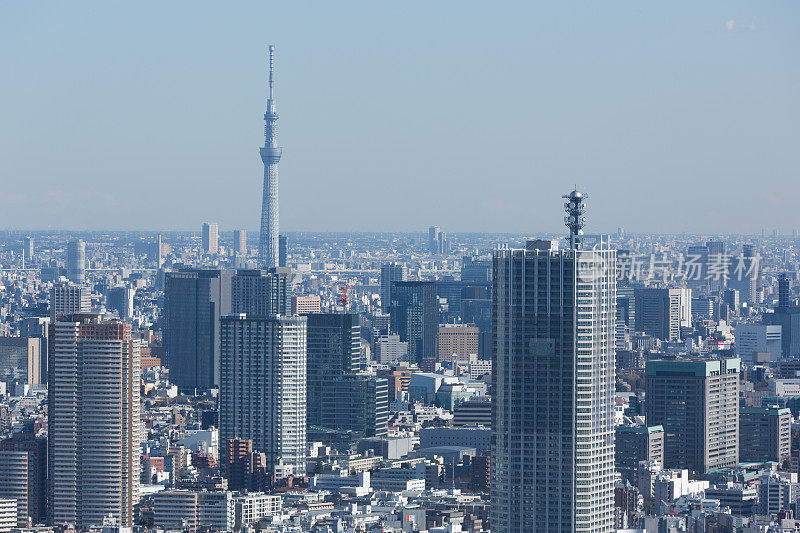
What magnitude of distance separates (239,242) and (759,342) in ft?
149

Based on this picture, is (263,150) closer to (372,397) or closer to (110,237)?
(110,237)

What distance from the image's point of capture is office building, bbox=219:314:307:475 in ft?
159

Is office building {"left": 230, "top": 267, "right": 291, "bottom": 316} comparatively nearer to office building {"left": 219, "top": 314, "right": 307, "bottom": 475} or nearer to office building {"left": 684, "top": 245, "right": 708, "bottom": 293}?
office building {"left": 219, "top": 314, "right": 307, "bottom": 475}

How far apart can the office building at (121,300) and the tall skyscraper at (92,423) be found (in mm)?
40928

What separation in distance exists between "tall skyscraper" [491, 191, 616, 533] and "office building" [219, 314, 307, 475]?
1877 centimetres

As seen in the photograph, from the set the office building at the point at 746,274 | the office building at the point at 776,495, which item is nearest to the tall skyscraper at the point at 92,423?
the office building at the point at 776,495

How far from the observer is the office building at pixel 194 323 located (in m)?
68.1

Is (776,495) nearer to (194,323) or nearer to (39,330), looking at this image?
(194,323)

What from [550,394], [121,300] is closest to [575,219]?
[550,394]

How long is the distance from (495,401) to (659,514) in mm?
9773

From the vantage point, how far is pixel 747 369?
58.7m

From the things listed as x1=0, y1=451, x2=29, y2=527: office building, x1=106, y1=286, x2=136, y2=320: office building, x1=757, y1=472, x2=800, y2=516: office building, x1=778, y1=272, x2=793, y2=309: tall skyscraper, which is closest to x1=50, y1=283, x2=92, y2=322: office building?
x1=106, y1=286, x2=136, y2=320: office building

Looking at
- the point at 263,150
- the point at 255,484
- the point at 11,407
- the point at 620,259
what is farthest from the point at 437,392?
the point at 263,150

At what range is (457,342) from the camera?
76000 millimetres
